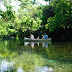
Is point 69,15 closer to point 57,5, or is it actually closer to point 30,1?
point 57,5

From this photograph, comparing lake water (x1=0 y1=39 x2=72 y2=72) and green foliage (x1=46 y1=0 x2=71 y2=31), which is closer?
lake water (x1=0 y1=39 x2=72 y2=72)

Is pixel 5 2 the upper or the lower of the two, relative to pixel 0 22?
upper

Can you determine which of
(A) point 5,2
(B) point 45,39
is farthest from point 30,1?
(B) point 45,39

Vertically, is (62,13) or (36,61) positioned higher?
(62,13)

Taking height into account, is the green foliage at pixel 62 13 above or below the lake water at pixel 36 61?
above

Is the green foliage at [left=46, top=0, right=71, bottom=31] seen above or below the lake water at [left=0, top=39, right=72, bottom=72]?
above

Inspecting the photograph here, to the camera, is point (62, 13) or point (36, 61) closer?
point (36, 61)

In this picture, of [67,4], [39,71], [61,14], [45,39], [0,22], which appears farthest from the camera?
[61,14]

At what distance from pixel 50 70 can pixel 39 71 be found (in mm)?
603

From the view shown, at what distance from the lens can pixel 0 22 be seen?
16.1 meters

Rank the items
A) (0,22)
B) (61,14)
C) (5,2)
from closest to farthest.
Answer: (5,2), (0,22), (61,14)

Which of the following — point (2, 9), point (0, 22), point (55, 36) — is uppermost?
point (2, 9)

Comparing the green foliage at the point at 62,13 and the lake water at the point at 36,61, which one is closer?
the lake water at the point at 36,61

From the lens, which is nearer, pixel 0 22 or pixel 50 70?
pixel 50 70
